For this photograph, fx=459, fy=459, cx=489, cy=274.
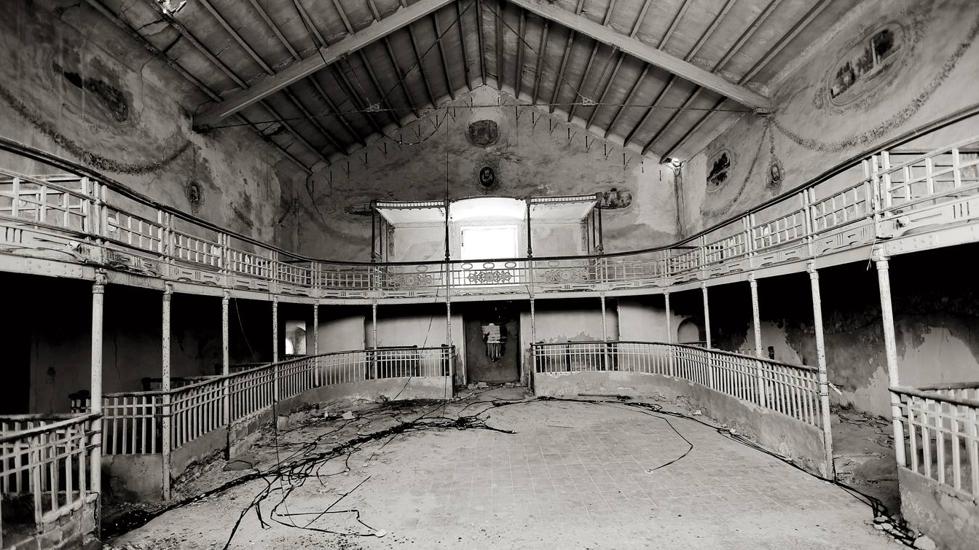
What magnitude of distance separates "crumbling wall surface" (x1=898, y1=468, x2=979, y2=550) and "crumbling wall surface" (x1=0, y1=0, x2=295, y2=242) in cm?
1443

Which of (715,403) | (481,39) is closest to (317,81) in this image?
(481,39)

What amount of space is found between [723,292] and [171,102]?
17.9m

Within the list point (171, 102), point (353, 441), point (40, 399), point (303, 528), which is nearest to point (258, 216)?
point (171, 102)

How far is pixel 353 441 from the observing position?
9703 millimetres

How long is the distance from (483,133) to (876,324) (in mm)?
15433

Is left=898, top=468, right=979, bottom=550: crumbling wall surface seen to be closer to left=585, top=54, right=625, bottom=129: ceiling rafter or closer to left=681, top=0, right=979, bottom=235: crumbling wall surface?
left=681, top=0, right=979, bottom=235: crumbling wall surface

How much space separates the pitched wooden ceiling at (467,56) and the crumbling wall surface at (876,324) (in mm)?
5957

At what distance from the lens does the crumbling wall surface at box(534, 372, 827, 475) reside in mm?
7465

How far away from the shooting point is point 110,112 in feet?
34.7

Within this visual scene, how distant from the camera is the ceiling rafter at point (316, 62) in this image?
13.6m

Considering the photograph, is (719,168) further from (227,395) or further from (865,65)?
(227,395)

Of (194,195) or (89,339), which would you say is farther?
(194,195)

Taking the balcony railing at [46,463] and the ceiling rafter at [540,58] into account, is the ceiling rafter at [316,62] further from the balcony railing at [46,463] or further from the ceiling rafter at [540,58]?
the balcony railing at [46,463]

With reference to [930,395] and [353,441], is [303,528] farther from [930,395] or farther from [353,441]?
[930,395]
